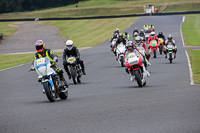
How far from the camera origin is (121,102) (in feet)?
38.2

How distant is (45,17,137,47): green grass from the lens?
6003cm

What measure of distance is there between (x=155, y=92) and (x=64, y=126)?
5.18 metres

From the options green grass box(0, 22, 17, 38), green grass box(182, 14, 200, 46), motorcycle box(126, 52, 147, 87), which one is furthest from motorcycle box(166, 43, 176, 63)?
green grass box(0, 22, 17, 38)

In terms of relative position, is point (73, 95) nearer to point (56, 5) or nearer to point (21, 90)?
point (21, 90)

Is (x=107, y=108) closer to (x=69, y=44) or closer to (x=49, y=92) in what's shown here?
(x=49, y=92)

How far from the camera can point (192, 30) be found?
57.0 m

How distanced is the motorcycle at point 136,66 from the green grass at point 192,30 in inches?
1106

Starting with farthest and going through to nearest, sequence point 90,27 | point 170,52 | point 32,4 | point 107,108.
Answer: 1. point 32,4
2. point 90,27
3. point 170,52
4. point 107,108

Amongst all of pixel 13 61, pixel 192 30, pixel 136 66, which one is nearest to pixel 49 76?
pixel 136 66

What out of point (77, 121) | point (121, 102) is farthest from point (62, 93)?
point (77, 121)

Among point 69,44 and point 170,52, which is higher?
point 69,44

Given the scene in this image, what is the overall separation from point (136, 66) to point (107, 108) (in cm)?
468

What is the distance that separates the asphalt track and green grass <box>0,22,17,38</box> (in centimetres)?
4729

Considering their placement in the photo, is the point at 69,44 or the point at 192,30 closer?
the point at 69,44
